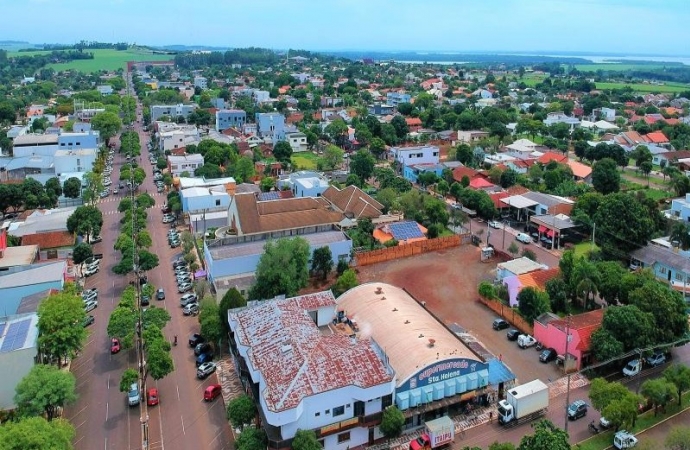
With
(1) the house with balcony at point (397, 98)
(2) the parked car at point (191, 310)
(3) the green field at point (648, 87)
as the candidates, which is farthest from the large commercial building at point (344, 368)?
(3) the green field at point (648, 87)

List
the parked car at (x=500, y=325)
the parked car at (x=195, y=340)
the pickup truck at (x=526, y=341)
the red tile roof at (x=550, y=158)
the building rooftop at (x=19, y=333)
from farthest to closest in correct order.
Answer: the red tile roof at (x=550, y=158) → the parked car at (x=500, y=325) → the parked car at (x=195, y=340) → the pickup truck at (x=526, y=341) → the building rooftop at (x=19, y=333)

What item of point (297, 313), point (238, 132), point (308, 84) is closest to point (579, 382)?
point (297, 313)

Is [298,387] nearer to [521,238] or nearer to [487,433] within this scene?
[487,433]

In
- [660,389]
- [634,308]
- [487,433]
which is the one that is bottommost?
[487,433]

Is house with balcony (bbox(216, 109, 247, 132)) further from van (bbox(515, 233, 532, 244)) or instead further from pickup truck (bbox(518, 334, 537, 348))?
pickup truck (bbox(518, 334, 537, 348))

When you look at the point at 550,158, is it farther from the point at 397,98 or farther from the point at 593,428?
the point at 397,98

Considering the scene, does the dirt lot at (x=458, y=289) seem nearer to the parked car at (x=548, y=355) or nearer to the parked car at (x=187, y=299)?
the parked car at (x=548, y=355)
